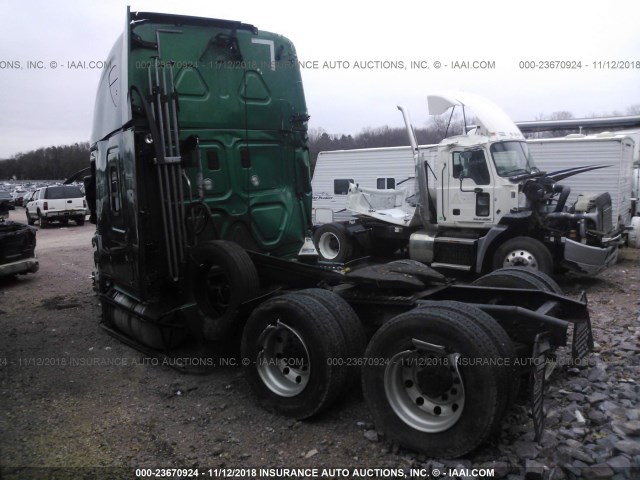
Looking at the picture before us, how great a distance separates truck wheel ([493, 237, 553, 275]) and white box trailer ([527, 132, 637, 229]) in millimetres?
2935

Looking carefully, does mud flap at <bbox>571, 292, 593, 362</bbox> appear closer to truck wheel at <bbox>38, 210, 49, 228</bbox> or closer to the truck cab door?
the truck cab door

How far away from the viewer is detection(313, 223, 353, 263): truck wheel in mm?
11281

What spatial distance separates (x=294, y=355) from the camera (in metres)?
3.89

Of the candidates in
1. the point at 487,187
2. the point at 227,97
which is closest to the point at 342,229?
the point at 487,187

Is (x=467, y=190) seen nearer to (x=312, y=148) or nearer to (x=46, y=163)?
(x=312, y=148)

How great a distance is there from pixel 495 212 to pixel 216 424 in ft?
22.7

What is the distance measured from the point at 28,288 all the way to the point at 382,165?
911 cm

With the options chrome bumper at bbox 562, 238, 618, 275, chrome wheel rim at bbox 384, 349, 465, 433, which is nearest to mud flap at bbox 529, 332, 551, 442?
chrome wheel rim at bbox 384, 349, 465, 433

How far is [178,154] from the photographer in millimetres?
4766

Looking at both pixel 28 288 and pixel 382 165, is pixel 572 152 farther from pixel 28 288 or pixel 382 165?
pixel 28 288

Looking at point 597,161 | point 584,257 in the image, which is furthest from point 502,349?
point 597,161

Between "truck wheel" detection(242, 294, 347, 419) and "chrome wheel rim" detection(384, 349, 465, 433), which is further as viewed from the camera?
"truck wheel" detection(242, 294, 347, 419)

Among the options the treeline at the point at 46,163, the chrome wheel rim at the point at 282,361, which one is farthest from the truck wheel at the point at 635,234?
the treeline at the point at 46,163

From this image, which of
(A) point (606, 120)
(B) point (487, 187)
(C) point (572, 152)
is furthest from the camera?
(A) point (606, 120)
